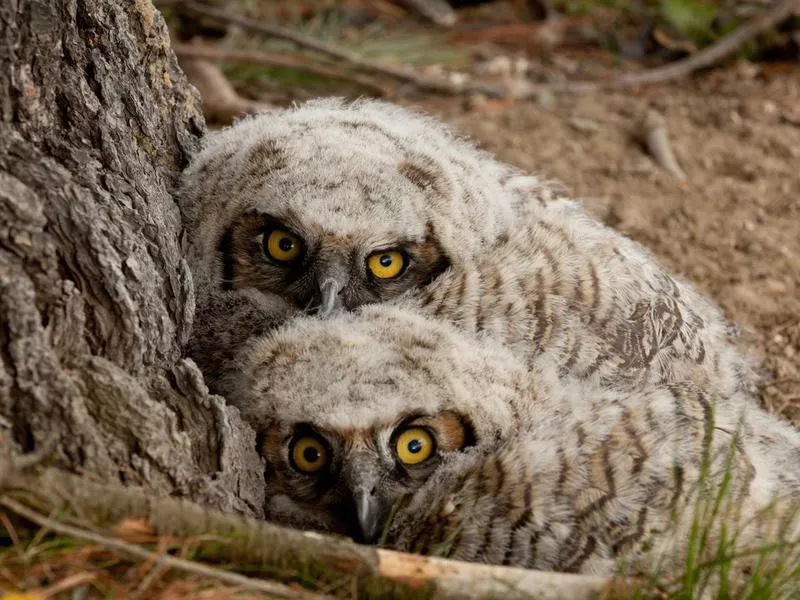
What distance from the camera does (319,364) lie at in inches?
106

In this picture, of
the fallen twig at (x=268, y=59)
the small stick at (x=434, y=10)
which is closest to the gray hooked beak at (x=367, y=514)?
the fallen twig at (x=268, y=59)

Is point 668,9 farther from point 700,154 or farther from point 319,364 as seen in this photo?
point 319,364

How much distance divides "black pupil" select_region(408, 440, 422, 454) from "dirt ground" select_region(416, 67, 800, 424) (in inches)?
62.1

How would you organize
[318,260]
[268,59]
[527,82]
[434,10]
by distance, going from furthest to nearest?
[434,10]
[527,82]
[268,59]
[318,260]

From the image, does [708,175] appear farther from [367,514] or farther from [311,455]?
[367,514]

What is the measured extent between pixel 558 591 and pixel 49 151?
1531mm

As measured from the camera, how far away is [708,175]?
5555 mm

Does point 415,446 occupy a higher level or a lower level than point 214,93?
lower

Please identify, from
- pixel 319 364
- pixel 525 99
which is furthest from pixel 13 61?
pixel 525 99

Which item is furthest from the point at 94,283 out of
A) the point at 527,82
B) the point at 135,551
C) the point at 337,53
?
the point at 527,82

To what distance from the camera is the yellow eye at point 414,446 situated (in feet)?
8.76

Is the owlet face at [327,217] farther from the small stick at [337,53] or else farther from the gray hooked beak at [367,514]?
the small stick at [337,53]

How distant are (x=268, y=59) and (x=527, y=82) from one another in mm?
1694

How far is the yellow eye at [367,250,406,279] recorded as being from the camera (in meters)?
3.07
